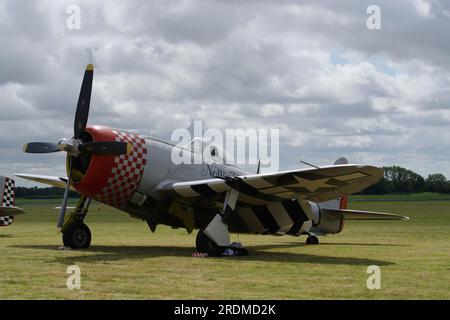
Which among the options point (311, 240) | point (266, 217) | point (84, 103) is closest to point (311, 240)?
point (311, 240)

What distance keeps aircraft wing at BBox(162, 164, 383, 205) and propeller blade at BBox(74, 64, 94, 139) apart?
2.34 metres

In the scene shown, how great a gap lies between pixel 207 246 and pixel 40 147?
4.40 meters

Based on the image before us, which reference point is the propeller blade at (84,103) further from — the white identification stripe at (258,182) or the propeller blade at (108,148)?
the white identification stripe at (258,182)

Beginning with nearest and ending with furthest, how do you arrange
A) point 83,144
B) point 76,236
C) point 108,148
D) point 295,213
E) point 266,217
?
point 108,148 < point 83,144 < point 76,236 < point 266,217 < point 295,213

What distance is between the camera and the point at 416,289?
7.95m

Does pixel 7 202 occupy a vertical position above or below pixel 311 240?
above

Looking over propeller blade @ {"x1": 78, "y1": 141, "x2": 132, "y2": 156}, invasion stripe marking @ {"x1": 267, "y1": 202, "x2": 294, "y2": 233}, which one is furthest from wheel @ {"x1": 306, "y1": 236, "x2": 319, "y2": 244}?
propeller blade @ {"x1": 78, "y1": 141, "x2": 132, "y2": 156}

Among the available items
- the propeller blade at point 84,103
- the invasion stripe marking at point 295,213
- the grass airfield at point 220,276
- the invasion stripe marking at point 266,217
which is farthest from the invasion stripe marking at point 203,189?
the propeller blade at point 84,103

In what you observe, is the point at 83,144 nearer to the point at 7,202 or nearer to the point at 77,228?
the point at 77,228

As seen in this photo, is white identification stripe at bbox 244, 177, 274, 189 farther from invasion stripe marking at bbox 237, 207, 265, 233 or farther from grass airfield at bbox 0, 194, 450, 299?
invasion stripe marking at bbox 237, 207, 265, 233

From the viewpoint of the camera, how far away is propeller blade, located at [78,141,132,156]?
12.6m

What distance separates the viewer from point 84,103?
12.9 meters
